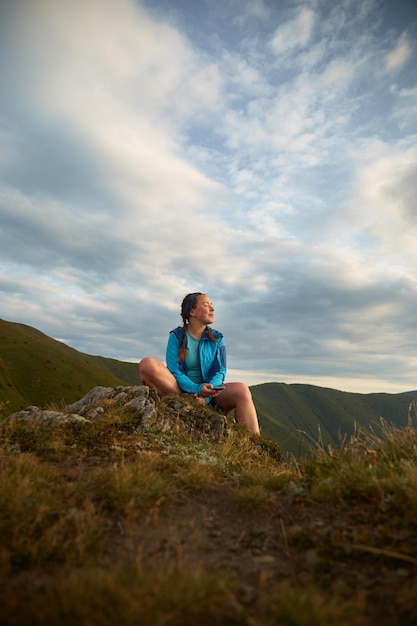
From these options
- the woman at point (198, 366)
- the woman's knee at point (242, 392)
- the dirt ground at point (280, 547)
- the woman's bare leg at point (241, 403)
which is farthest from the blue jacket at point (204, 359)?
the dirt ground at point (280, 547)

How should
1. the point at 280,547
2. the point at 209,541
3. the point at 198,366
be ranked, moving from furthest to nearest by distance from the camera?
the point at 198,366 → the point at 209,541 → the point at 280,547

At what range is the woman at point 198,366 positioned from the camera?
10.5 meters

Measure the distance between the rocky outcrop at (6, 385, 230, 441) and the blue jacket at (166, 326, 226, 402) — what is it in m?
0.64

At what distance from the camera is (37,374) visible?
104 m

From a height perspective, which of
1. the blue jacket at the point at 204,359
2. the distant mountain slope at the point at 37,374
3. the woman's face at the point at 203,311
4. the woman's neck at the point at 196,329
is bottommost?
the distant mountain slope at the point at 37,374

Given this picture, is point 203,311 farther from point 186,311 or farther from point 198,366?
point 198,366

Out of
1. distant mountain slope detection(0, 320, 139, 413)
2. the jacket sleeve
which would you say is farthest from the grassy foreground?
distant mountain slope detection(0, 320, 139, 413)

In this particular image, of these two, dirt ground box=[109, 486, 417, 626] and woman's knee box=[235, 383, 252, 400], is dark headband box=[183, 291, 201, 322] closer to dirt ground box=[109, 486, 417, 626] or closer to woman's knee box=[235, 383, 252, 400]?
woman's knee box=[235, 383, 252, 400]

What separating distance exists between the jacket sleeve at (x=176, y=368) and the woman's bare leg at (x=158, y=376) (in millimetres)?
152

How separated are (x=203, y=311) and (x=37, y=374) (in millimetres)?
106155

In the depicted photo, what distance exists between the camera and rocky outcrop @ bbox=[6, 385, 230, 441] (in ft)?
27.8

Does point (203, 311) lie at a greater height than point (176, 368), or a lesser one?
greater

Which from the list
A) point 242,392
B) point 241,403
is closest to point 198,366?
point 242,392

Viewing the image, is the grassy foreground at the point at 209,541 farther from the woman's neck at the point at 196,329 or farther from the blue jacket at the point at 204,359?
the woman's neck at the point at 196,329
